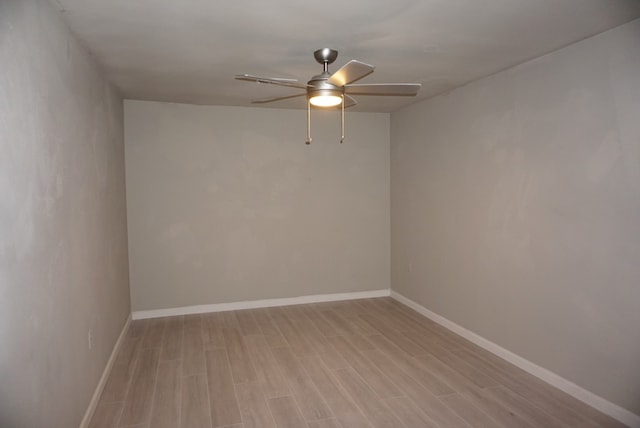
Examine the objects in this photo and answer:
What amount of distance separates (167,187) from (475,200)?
335 centimetres

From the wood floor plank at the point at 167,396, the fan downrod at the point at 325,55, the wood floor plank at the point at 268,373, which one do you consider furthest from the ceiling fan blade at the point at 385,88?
the wood floor plank at the point at 167,396

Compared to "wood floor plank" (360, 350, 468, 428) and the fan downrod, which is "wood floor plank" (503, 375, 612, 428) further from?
the fan downrod

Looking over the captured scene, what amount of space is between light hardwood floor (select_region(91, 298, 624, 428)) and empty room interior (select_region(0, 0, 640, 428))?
2cm

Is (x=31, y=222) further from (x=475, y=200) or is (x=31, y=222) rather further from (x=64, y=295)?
(x=475, y=200)

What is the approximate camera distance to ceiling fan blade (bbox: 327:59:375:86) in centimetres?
209

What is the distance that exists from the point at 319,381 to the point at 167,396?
1.12 m

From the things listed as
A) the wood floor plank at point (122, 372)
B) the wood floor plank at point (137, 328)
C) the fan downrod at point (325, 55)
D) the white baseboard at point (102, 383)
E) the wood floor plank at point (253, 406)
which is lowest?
the wood floor plank at point (253, 406)

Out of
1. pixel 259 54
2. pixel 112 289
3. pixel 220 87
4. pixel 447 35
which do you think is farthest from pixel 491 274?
pixel 112 289

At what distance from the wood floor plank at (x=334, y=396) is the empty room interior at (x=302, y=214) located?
22 mm

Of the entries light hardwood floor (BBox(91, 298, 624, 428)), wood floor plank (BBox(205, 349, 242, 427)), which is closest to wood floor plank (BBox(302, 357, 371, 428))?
light hardwood floor (BBox(91, 298, 624, 428))

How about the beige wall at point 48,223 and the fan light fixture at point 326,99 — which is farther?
the fan light fixture at point 326,99

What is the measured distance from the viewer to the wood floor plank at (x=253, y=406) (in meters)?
2.57

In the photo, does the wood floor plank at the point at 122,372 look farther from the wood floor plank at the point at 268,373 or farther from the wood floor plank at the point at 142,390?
the wood floor plank at the point at 268,373

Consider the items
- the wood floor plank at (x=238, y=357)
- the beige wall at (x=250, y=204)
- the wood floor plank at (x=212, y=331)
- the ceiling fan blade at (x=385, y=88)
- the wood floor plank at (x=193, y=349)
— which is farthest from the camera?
the beige wall at (x=250, y=204)
